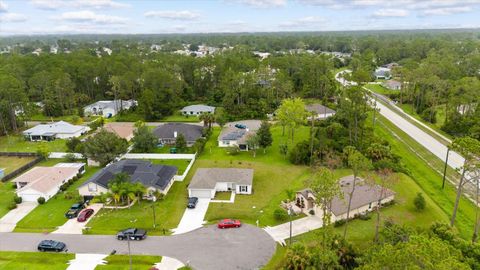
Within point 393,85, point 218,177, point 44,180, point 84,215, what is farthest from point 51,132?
point 393,85

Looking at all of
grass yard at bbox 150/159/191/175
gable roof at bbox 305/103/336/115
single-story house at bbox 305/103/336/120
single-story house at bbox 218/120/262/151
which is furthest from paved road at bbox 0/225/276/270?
gable roof at bbox 305/103/336/115

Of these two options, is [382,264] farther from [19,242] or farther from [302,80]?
[302,80]

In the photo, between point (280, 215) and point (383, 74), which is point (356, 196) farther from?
point (383, 74)

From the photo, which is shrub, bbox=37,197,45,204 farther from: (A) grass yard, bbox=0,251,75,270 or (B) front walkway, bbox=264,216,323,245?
(B) front walkway, bbox=264,216,323,245

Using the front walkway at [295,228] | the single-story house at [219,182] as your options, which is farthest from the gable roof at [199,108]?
the front walkway at [295,228]

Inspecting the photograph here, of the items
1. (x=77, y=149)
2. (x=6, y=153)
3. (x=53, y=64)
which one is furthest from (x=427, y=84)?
(x=53, y=64)
